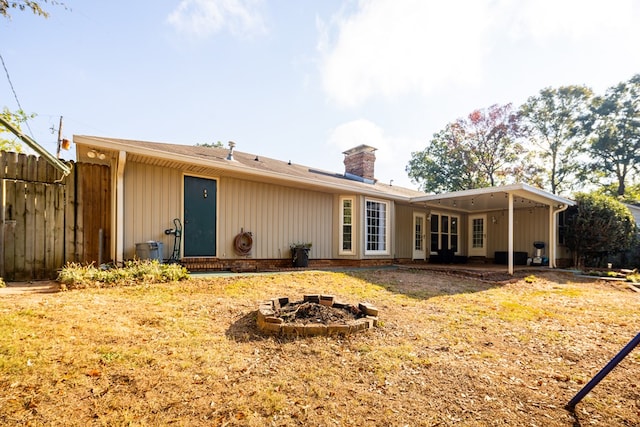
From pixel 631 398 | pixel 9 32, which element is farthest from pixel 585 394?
pixel 9 32

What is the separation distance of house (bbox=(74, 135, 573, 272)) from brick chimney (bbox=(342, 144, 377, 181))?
0.13 ft

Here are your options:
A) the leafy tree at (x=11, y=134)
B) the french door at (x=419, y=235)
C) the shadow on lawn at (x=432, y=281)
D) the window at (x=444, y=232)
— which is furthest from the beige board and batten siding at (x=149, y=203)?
the leafy tree at (x=11, y=134)

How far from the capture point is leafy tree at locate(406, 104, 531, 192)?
18.9 m

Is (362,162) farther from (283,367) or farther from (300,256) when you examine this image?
(283,367)

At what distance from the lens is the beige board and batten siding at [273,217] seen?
296 inches

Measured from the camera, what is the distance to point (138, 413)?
6.45 feet

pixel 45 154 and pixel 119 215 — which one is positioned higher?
pixel 45 154

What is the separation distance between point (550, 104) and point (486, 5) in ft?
58.1

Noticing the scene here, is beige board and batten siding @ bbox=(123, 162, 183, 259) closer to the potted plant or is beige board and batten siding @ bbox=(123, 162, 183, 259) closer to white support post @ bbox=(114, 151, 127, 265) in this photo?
Result: white support post @ bbox=(114, 151, 127, 265)

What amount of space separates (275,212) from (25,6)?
562 centimetres

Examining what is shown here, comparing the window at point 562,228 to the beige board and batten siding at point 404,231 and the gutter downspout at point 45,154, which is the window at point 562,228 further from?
the gutter downspout at point 45,154

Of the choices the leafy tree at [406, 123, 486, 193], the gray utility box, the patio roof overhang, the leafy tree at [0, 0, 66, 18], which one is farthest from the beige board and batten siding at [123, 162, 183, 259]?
the leafy tree at [406, 123, 486, 193]

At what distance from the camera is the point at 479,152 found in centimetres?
1962

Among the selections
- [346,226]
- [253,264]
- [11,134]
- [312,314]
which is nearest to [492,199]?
[346,226]
